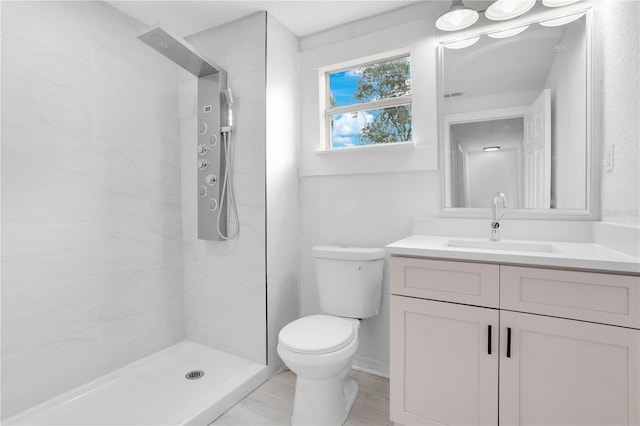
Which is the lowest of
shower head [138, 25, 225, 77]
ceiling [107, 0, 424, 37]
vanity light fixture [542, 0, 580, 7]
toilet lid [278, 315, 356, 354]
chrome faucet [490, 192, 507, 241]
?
toilet lid [278, 315, 356, 354]

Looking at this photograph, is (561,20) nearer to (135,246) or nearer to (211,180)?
(211,180)

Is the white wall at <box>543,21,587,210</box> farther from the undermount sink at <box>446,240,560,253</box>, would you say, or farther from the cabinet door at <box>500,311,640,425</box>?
the cabinet door at <box>500,311,640,425</box>

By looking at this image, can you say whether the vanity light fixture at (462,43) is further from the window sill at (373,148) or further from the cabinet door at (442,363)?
the cabinet door at (442,363)

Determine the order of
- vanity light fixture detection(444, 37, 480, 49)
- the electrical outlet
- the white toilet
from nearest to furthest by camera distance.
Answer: the electrical outlet, the white toilet, vanity light fixture detection(444, 37, 480, 49)

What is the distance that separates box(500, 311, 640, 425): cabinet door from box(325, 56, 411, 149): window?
131 cm

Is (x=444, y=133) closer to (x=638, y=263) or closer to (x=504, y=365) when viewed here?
(x=638, y=263)

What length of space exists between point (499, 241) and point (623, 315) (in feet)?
1.92

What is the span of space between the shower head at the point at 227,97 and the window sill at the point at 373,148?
657mm

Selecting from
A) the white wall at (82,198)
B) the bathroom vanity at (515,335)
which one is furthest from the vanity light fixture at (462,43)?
the white wall at (82,198)

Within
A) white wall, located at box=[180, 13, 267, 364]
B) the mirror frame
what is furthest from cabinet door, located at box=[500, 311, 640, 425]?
white wall, located at box=[180, 13, 267, 364]

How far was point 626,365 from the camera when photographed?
1.11m

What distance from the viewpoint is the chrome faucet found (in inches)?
65.7

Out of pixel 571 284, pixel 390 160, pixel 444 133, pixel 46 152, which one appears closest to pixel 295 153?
pixel 390 160

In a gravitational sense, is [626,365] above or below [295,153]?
below
